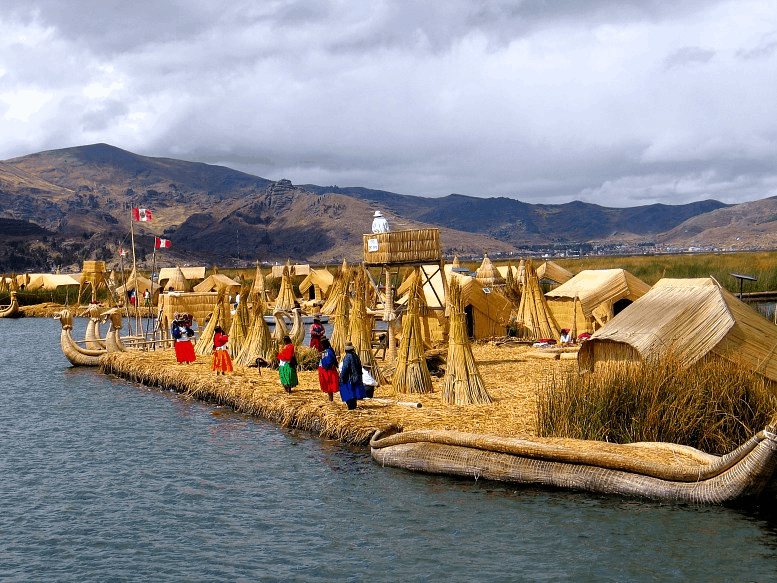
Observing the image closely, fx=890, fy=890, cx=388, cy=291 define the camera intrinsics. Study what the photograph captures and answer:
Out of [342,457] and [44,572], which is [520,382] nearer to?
[342,457]

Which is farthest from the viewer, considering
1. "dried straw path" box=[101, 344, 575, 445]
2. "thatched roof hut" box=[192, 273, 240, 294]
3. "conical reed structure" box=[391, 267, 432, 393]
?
"thatched roof hut" box=[192, 273, 240, 294]

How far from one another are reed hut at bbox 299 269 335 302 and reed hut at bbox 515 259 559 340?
26.2 metres

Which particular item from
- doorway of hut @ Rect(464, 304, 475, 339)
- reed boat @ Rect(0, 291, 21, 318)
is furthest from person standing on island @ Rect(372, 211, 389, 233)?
reed boat @ Rect(0, 291, 21, 318)

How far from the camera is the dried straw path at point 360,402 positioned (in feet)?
43.9

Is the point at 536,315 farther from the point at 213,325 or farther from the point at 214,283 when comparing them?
the point at 214,283

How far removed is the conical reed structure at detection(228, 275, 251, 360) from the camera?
2195cm

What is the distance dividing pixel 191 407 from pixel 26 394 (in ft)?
18.6

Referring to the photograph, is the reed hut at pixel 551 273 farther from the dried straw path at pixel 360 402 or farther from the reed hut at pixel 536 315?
the dried straw path at pixel 360 402

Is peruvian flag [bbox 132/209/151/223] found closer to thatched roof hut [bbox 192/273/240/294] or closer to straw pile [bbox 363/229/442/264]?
straw pile [bbox 363/229/442/264]

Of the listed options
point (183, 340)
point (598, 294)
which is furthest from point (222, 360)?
point (598, 294)

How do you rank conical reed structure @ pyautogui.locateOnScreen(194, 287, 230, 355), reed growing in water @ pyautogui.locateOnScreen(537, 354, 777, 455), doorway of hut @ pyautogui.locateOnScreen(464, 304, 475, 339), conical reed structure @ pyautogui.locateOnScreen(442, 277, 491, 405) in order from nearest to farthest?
1. reed growing in water @ pyautogui.locateOnScreen(537, 354, 777, 455)
2. conical reed structure @ pyautogui.locateOnScreen(442, 277, 491, 405)
3. conical reed structure @ pyautogui.locateOnScreen(194, 287, 230, 355)
4. doorway of hut @ pyautogui.locateOnScreen(464, 304, 475, 339)

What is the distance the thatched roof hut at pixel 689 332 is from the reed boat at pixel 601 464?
9.01 feet

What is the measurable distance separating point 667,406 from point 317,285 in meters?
43.4

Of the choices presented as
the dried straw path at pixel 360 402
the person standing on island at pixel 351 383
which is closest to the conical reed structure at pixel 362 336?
the dried straw path at pixel 360 402
